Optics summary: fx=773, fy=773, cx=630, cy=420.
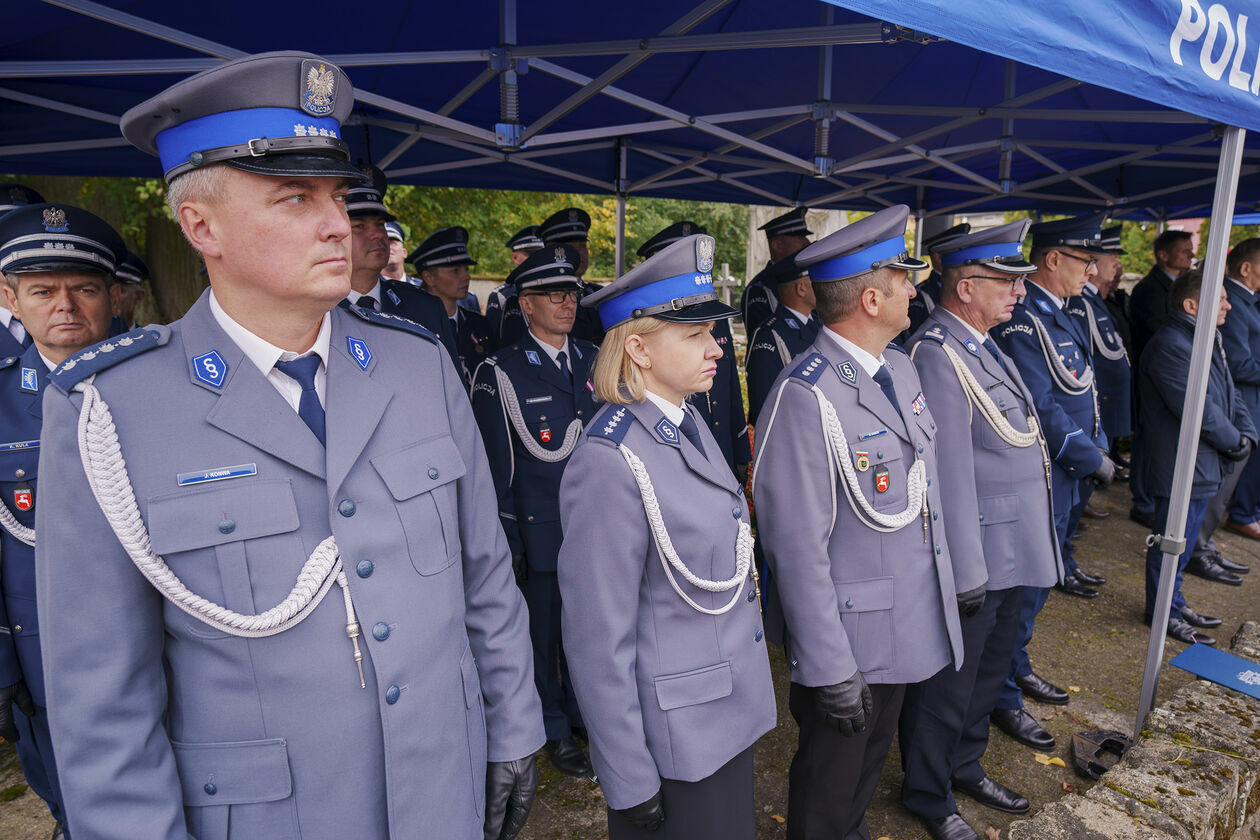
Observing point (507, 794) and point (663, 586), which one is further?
point (663, 586)

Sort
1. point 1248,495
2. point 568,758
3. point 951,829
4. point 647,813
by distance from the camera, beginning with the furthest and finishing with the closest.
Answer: point 1248,495 → point 568,758 → point 951,829 → point 647,813

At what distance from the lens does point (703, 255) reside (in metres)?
2.32

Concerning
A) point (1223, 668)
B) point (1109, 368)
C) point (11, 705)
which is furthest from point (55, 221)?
point (1109, 368)

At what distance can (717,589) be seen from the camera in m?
2.09

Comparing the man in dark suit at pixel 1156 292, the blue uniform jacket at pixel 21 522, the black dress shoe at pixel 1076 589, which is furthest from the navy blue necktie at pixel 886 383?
the man in dark suit at pixel 1156 292

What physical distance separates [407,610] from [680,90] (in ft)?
12.7

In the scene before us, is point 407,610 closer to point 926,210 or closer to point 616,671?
point 616,671

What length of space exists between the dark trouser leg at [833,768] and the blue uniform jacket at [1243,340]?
450 centimetres

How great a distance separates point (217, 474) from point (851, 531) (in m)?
1.91

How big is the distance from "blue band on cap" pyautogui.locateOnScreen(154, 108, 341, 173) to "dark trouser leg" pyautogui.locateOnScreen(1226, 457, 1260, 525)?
807 cm

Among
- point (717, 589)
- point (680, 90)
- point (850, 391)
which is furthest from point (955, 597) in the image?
point (680, 90)

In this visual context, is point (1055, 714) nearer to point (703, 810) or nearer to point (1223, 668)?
point (1223, 668)

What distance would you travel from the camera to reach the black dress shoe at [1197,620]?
5.01 m

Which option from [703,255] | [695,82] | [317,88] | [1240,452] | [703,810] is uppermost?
[695,82]
